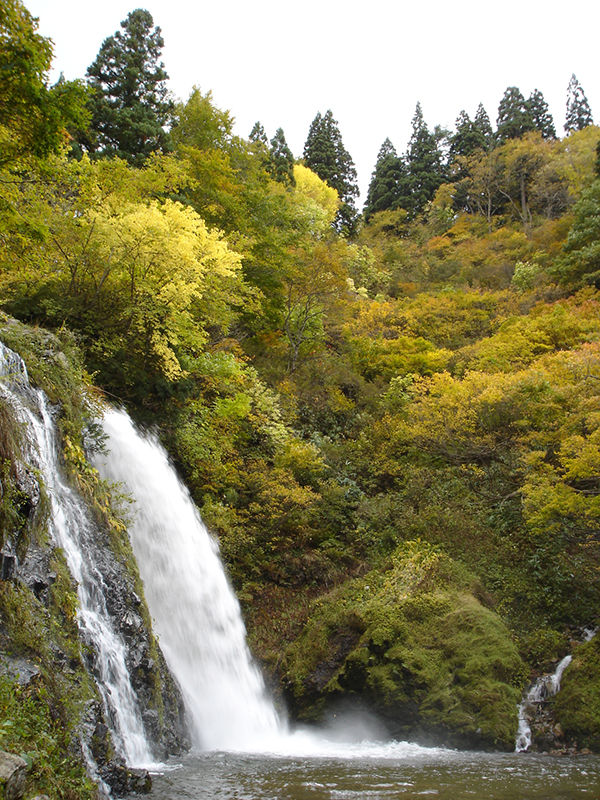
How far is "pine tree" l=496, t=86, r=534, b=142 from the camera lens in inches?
1597

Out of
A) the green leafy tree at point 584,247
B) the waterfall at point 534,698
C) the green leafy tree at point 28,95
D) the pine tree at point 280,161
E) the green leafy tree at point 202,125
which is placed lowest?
the waterfall at point 534,698

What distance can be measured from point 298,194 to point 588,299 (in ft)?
52.4

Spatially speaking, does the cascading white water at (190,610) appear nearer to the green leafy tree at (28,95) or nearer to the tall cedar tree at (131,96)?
the green leafy tree at (28,95)

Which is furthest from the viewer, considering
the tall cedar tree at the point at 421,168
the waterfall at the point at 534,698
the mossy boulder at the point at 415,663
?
the tall cedar tree at the point at 421,168

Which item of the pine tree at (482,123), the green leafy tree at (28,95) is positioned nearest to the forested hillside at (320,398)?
the green leafy tree at (28,95)

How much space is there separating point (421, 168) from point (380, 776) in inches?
1762

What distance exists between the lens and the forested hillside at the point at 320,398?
9438mm

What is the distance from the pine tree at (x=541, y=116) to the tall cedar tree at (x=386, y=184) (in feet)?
33.7

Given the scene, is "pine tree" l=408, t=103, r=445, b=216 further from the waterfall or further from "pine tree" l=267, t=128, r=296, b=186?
the waterfall

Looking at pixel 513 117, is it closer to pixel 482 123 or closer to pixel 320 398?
pixel 482 123

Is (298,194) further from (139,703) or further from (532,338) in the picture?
(139,703)

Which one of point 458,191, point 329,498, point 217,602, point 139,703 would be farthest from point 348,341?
point 458,191

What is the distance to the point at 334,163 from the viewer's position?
1622 inches

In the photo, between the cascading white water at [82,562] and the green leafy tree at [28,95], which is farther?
the green leafy tree at [28,95]
